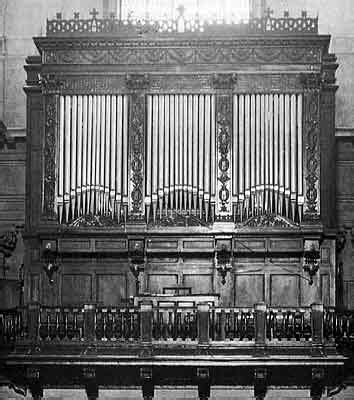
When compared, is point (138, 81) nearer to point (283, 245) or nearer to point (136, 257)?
point (136, 257)

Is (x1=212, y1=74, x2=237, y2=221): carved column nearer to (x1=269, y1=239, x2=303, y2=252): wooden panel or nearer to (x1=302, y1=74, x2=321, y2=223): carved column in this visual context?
(x1=269, y1=239, x2=303, y2=252): wooden panel

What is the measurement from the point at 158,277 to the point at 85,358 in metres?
3.03

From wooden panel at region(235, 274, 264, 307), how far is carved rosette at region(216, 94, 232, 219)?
133 cm

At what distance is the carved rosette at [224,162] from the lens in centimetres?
2173

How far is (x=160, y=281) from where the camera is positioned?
2188cm

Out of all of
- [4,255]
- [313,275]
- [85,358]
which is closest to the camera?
[85,358]

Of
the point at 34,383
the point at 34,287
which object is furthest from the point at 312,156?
the point at 34,383

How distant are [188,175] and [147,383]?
4.41 m

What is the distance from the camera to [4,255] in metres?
23.4

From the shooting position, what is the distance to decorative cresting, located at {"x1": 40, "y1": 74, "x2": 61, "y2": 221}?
2191cm

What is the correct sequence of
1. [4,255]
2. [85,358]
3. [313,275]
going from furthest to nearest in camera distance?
[4,255], [313,275], [85,358]

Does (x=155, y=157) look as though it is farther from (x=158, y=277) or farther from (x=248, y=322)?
(x=248, y=322)

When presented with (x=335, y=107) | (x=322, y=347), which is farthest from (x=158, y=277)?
(x=335, y=107)

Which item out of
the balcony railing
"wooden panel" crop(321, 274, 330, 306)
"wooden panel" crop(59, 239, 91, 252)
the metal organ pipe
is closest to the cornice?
the metal organ pipe
